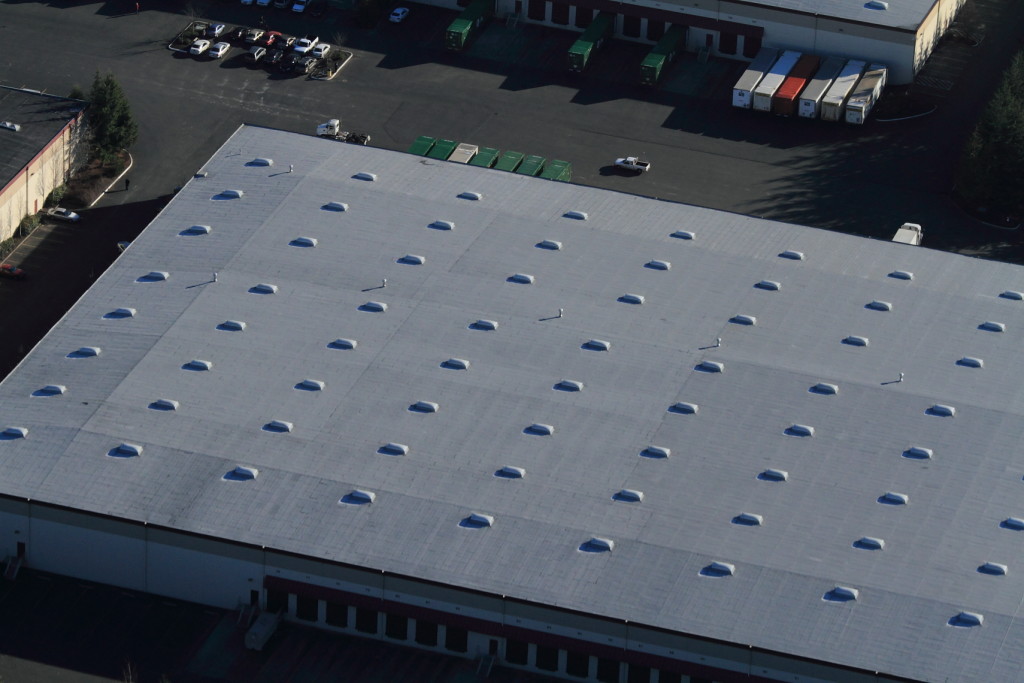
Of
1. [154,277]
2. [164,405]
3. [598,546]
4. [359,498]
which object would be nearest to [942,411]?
[598,546]

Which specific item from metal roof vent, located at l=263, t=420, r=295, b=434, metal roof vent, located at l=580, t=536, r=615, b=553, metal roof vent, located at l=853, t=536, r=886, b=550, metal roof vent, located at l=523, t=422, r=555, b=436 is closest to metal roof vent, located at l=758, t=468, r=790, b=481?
metal roof vent, located at l=853, t=536, r=886, b=550

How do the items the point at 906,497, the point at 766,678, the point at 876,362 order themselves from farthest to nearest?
the point at 876,362, the point at 906,497, the point at 766,678

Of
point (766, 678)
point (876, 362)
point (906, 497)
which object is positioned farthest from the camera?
point (876, 362)

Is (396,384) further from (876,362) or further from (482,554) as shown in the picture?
(876,362)

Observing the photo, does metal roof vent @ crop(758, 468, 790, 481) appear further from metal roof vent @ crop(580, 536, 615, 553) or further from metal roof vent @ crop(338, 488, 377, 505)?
metal roof vent @ crop(338, 488, 377, 505)

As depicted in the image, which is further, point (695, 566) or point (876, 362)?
point (876, 362)

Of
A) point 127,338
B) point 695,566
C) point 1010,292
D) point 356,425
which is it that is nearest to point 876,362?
point 1010,292
